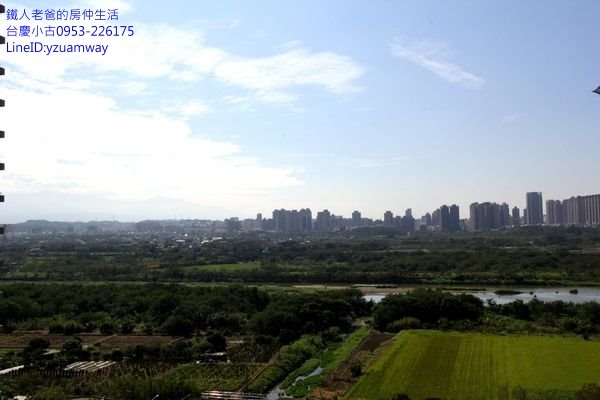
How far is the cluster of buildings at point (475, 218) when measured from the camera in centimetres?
12150

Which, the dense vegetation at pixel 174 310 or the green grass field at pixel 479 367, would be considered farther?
the dense vegetation at pixel 174 310

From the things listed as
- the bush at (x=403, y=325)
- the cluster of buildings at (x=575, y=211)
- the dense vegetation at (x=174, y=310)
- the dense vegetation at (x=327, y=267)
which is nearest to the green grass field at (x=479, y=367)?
the bush at (x=403, y=325)

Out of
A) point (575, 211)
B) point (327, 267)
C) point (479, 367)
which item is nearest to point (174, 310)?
point (479, 367)

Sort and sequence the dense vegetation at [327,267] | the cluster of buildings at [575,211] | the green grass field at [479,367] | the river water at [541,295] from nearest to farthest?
the green grass field at [479,367] → the river water at [541,295] → the dense vegetation at [327,267] → the cluster of buildings at [575,211]

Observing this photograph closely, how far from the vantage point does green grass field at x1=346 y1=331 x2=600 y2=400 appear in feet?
49.9

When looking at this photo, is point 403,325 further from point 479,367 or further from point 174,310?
point 174,310

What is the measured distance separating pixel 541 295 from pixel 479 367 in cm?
2027

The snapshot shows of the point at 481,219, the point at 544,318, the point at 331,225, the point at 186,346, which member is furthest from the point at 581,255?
the point at 331,225

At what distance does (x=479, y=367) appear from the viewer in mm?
17422

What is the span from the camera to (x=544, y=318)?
24.8 metres

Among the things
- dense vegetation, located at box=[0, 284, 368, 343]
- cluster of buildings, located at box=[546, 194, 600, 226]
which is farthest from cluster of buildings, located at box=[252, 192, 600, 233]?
dense vegetation, located at box=[0, 284, 368, 343]

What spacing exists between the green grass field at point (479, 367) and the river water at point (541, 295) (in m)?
12.8

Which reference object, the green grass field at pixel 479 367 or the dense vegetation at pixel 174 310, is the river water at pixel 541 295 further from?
the green grass field at pixel 479 367

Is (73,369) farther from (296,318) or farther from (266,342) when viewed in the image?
(296,318)
